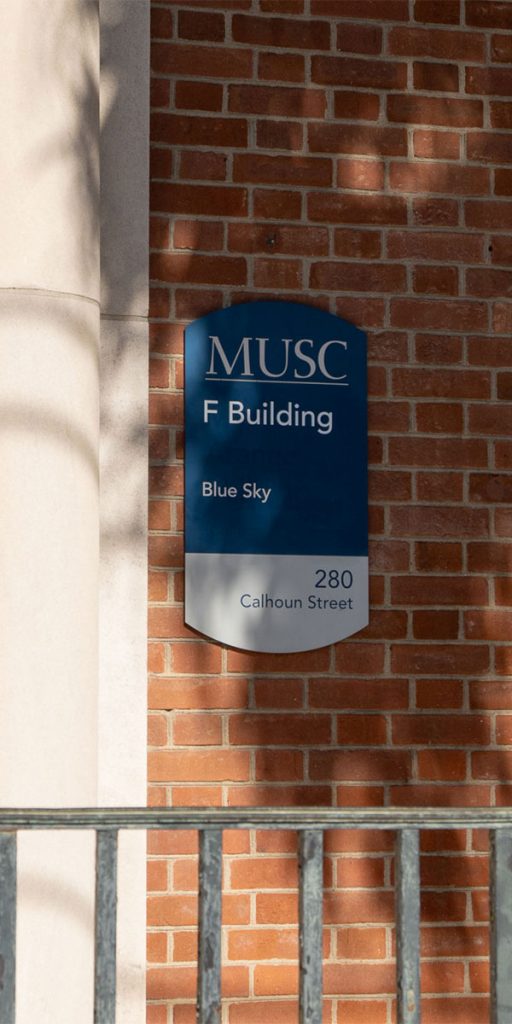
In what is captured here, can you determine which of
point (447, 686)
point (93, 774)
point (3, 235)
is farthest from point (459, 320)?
point (93, 774)

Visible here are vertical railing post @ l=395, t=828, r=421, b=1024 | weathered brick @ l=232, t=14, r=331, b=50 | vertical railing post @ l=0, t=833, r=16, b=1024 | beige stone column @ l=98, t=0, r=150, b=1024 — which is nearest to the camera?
vertical railing post @ l=0, t=833, r=16, b=1024

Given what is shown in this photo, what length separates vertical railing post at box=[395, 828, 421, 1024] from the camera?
2041 mm

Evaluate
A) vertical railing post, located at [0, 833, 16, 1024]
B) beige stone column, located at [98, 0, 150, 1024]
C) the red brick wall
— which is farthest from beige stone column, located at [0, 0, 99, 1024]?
vertical railing post, located at [0, 833, 16, 1024]

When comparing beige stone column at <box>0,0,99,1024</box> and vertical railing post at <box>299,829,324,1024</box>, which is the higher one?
beige stone column at <box>0,0,99,1024</box>

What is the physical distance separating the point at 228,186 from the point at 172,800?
173cm

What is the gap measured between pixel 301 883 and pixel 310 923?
0.06 meters

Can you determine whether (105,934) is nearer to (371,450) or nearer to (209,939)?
(209,939)

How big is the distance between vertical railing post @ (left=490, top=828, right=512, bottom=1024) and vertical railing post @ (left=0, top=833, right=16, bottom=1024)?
27.0 inches

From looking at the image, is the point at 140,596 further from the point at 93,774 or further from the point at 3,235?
the point at 3,235

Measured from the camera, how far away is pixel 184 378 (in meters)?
3.91

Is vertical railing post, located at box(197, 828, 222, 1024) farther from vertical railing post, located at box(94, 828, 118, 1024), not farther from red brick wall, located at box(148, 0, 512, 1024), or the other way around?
red brick wall, located at box(148, 0, 512, 1024)

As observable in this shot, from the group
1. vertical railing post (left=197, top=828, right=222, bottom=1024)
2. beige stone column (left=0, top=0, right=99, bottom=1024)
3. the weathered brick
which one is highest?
the weathered brick

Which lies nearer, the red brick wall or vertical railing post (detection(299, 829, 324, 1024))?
vertical railing post (detection(299, 829, 324, 1024))

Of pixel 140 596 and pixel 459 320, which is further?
pixel 459 320
